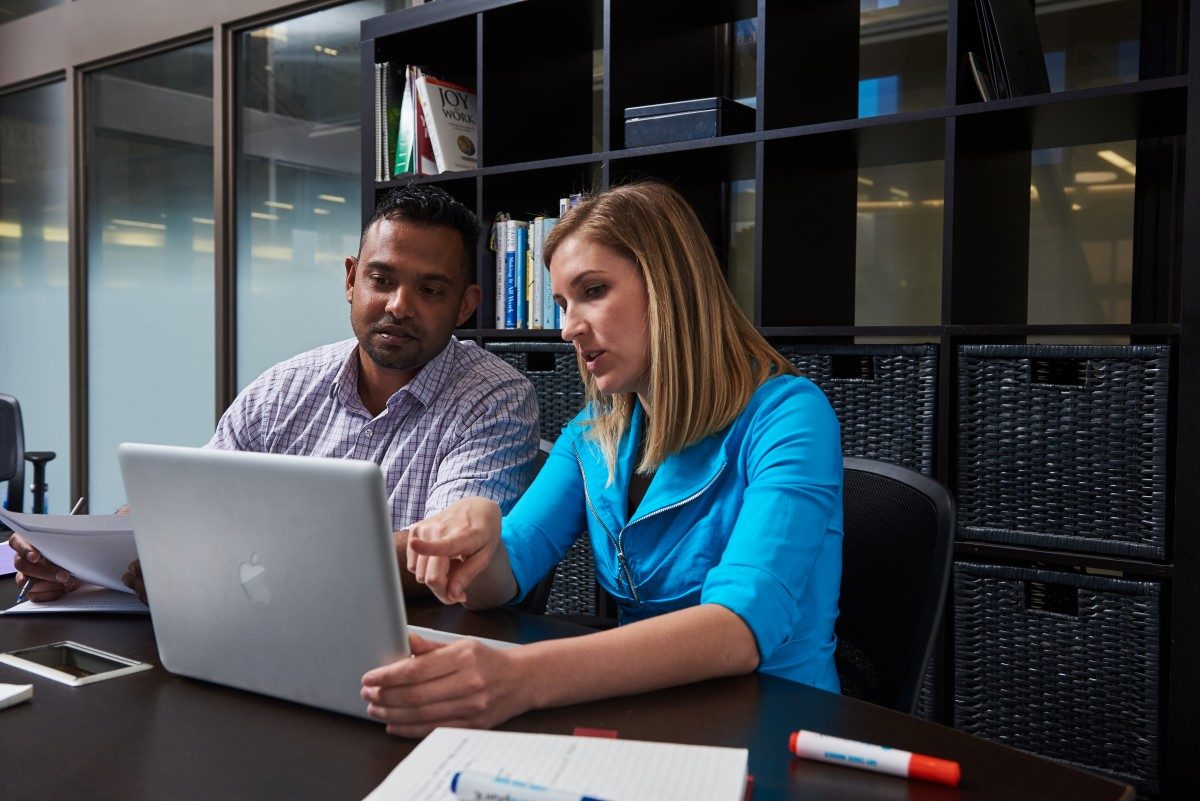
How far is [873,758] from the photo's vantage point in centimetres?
78

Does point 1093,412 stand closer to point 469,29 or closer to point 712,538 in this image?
point 712,538

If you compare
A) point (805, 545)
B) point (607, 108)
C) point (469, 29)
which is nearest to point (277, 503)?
point (805, 545)

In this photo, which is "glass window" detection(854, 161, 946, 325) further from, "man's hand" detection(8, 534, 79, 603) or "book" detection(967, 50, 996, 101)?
"man's hand" detection(8, 534, 79, 603)

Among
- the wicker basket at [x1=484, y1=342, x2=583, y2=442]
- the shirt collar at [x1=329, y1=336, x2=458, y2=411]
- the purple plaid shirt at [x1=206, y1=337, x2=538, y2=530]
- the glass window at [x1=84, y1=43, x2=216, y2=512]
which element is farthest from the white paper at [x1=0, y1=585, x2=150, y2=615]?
the glass window at [x1=84, y1=43, x2=216, y2=512]

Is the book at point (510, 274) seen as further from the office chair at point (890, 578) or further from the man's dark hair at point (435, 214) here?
the office chair at point (890, 578)

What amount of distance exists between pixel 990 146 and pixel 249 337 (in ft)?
8.56

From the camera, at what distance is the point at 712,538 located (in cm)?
132

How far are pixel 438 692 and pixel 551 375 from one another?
1.61 metres

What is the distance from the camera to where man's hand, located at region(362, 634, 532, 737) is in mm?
843

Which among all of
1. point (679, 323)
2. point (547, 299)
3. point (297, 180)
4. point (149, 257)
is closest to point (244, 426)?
point (547, 299)

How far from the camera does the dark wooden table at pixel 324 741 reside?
76cm

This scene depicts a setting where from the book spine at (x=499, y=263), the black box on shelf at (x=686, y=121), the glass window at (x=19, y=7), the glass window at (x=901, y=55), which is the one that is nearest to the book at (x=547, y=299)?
the book spine at (x=499, y=263)

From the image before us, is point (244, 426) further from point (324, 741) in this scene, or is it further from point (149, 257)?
point (149, 257)

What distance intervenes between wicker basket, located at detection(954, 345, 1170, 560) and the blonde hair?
2.08 ft
